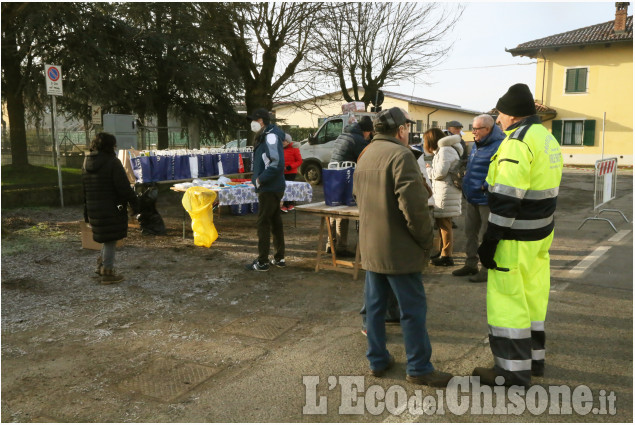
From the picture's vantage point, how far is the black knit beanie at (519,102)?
3541 millimetres

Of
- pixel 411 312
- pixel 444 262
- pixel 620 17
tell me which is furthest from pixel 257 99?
pixel 620 17

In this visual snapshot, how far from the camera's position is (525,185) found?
11.1 ft

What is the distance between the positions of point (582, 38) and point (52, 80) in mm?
28813

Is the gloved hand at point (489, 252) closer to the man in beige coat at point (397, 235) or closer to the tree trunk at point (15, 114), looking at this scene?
the man in beige coat at point (397, 235)

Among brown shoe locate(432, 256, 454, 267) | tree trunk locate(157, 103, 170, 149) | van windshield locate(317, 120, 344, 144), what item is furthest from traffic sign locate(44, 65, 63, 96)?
brown shoe locate(432, 256, 454, 267)

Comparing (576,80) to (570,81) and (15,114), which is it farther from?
(15,114)

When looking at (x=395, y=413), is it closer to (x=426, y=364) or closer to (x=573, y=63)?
(x=426, y=364)

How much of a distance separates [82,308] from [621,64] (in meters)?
31.8

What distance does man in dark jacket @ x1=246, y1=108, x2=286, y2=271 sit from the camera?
20.9 ft

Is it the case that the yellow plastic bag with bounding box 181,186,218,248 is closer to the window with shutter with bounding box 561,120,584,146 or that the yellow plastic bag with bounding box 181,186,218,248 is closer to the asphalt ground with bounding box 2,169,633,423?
the asphalt ground with bounding box 2,169,633,423

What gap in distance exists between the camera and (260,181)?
640 centimetres

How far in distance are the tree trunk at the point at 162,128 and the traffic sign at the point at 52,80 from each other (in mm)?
4744

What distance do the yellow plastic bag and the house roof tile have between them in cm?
2830

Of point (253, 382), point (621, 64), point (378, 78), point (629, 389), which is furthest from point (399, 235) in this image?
point (621, 64)
